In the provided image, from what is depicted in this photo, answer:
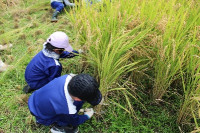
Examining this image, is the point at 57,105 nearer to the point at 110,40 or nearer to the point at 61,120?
the point at 61,120

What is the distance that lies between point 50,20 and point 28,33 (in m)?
0.58

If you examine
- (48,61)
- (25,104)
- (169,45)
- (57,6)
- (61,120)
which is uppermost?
(169,45)

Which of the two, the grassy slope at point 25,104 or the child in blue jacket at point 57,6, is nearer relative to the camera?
the grassy slope at point 25,104

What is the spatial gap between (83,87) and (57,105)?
0.32 m

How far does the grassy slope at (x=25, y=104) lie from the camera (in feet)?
5.63

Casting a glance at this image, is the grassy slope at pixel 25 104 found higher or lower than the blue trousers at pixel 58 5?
lower

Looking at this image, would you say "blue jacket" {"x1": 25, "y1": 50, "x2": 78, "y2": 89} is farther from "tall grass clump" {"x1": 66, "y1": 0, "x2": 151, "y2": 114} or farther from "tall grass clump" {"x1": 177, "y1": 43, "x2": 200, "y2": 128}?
"tall grass clump" {"x1": 177, "y1": 43, "x2": 200, "y2": 128}

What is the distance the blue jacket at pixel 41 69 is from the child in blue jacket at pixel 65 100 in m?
0.37

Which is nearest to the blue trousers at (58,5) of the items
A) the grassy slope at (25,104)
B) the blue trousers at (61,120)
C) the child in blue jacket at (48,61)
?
the grassy slope at (25,104)

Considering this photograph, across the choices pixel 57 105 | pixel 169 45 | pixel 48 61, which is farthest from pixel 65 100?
pixel 169 45

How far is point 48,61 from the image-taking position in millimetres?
1895

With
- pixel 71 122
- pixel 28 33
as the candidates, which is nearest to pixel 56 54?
pixel 71 122

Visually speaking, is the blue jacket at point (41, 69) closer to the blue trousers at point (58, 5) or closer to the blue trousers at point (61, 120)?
the blue trousers at point (61, 120)

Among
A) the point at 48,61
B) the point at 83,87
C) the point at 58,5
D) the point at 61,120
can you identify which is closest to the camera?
the point at 83,87
